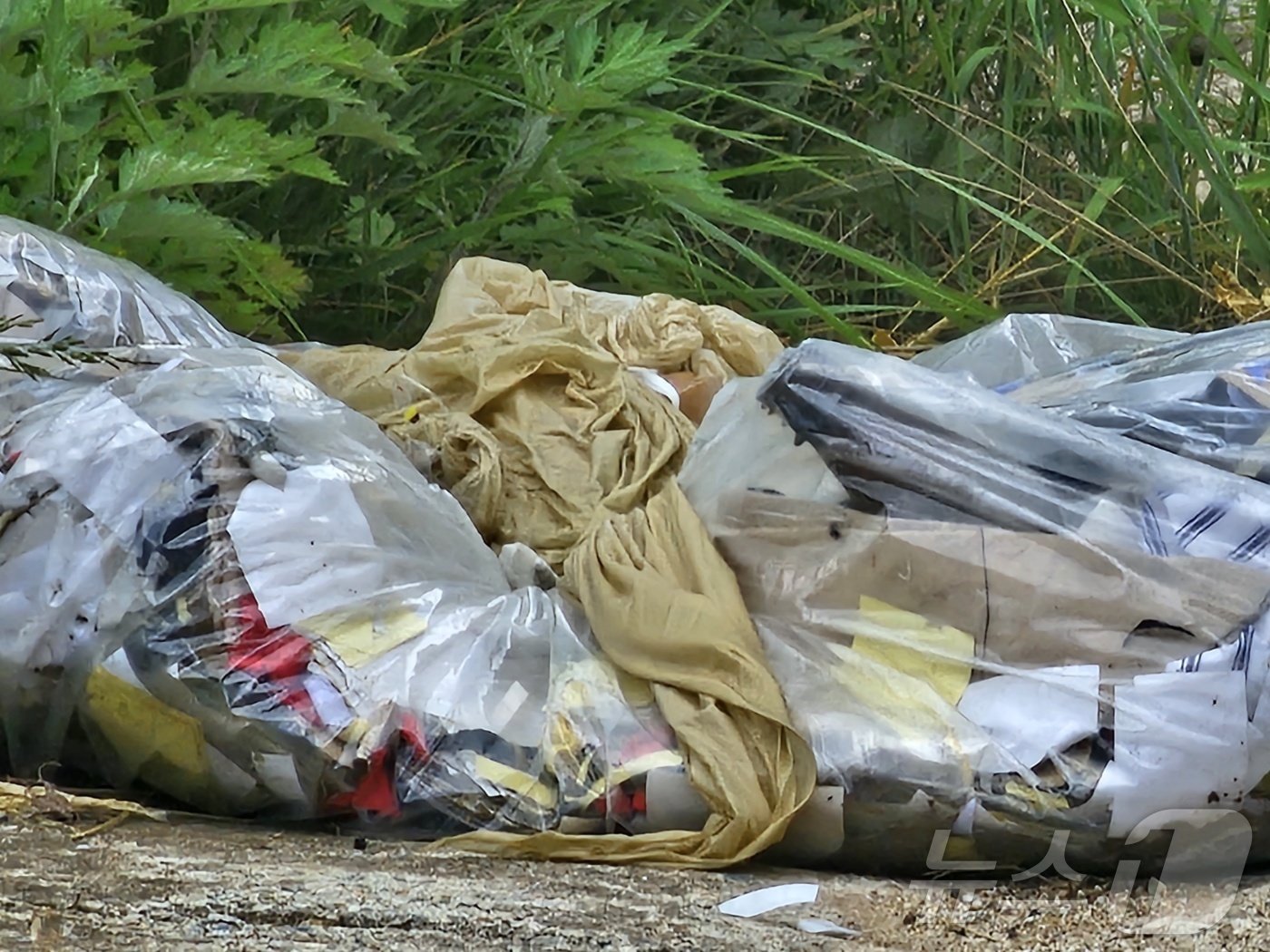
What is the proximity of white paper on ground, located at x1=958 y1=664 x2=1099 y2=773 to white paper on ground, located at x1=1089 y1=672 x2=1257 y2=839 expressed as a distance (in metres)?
0.03

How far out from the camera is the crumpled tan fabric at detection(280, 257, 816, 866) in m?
1.29

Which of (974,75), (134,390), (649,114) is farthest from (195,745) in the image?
(974,75)

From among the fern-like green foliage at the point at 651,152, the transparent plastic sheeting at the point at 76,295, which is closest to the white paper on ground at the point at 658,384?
the fern-like green foliage at the point at 651,152

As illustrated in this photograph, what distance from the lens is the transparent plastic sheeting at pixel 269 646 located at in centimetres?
132

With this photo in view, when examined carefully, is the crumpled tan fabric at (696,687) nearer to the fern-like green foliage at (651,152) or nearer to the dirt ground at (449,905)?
the dirt ground at (449,905)

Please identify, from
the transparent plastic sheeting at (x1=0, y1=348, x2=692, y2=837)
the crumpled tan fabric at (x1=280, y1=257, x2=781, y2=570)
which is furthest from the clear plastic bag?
the transparent plastic sheeting at (x1=0, y1=348, x2=692, y2=837)

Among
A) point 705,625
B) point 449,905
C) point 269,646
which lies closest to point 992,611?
point 705,625

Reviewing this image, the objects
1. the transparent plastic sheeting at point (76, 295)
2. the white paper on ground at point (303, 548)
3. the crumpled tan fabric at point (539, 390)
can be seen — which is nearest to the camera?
the white paper on ground at point (303, 548)

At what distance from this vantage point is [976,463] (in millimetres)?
1443

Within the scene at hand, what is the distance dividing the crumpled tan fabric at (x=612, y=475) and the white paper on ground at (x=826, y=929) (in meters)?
0.11

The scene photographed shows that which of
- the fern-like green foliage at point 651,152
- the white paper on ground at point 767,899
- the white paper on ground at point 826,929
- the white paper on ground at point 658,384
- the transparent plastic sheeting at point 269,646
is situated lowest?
the white paper on ground at point 767,899

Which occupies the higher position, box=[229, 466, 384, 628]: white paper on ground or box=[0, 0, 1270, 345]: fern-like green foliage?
box=[0, 0, 1270, 345]: fern-like green foliage

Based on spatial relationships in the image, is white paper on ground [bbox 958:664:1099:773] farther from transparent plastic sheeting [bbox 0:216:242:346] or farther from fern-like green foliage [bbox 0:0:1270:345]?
transparent plastic sheeting [bbox 0:216:242:346]

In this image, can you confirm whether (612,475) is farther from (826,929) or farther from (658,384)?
(826,929)
